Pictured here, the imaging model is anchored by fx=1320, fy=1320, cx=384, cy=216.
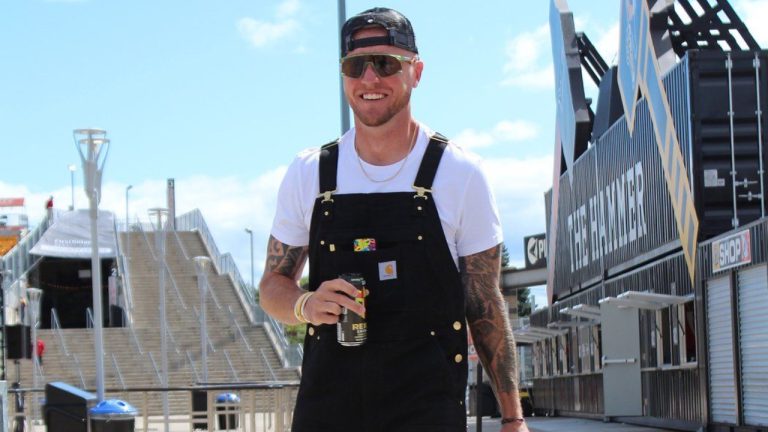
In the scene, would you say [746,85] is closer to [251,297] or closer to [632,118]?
[632,118]

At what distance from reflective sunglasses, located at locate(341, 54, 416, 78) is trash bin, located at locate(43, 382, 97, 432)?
178 inches

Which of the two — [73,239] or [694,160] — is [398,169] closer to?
[694,160]

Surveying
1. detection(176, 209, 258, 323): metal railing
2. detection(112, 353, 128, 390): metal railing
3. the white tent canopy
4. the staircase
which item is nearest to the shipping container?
the staircase

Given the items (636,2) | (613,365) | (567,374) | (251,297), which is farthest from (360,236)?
(251,297)

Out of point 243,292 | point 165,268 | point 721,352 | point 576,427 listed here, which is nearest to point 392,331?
point 721,352

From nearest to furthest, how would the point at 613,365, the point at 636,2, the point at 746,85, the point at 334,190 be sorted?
the point at 334,190 < the point at 746,85 < the point at 636,2 < the point at 613,365

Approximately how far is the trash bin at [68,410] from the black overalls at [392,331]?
4388 mm

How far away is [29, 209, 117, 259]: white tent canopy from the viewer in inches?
2192

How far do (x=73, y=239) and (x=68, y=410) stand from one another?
50.9 metres

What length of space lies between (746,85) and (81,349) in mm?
33634

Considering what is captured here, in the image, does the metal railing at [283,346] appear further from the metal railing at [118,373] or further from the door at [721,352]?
the door at [721,352]

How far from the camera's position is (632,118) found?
22328 mm

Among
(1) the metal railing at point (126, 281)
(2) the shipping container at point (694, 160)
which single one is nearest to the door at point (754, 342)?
(2) the shipping container at point (694, 160)

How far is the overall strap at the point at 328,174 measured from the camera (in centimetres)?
353
